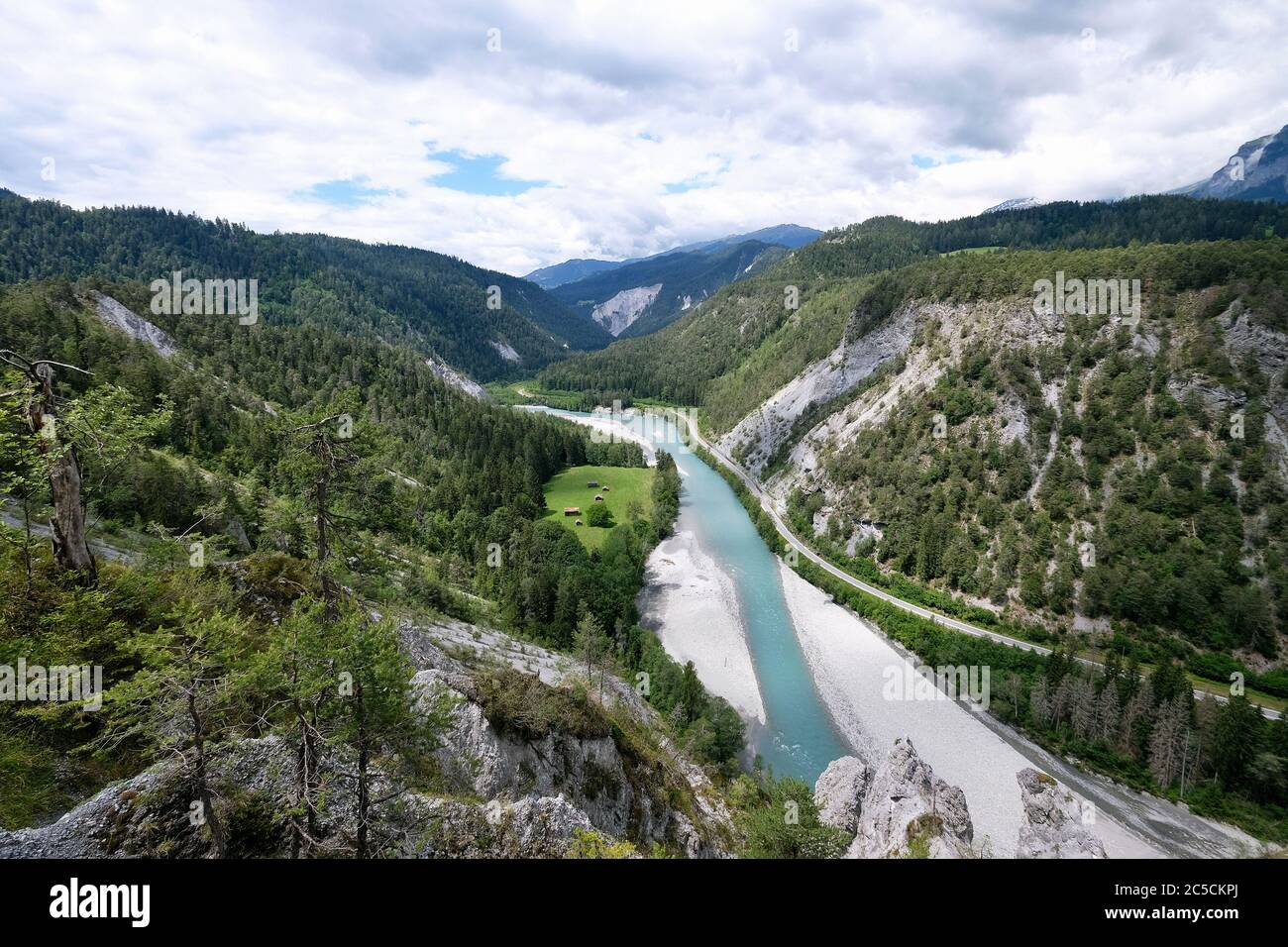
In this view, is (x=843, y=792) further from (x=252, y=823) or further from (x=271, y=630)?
(x=271, y=630)

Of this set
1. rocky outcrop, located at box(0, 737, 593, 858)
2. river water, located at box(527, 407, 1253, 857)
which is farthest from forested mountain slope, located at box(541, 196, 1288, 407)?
rocky outcrop, located at box(0, 737, 593, 858)

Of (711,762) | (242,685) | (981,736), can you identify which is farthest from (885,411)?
(242,685)

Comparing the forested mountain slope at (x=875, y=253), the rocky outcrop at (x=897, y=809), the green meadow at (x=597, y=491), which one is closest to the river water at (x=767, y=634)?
the green meadow at (x=597, y=491)

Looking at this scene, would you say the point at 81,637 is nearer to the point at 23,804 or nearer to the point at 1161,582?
the point at 23,804

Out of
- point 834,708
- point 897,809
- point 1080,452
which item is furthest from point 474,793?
point 1080,452

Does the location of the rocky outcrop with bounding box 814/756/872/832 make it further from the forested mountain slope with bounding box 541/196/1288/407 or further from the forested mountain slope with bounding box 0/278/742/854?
the forested mountain slope with bounding box 541/196/1288/407
